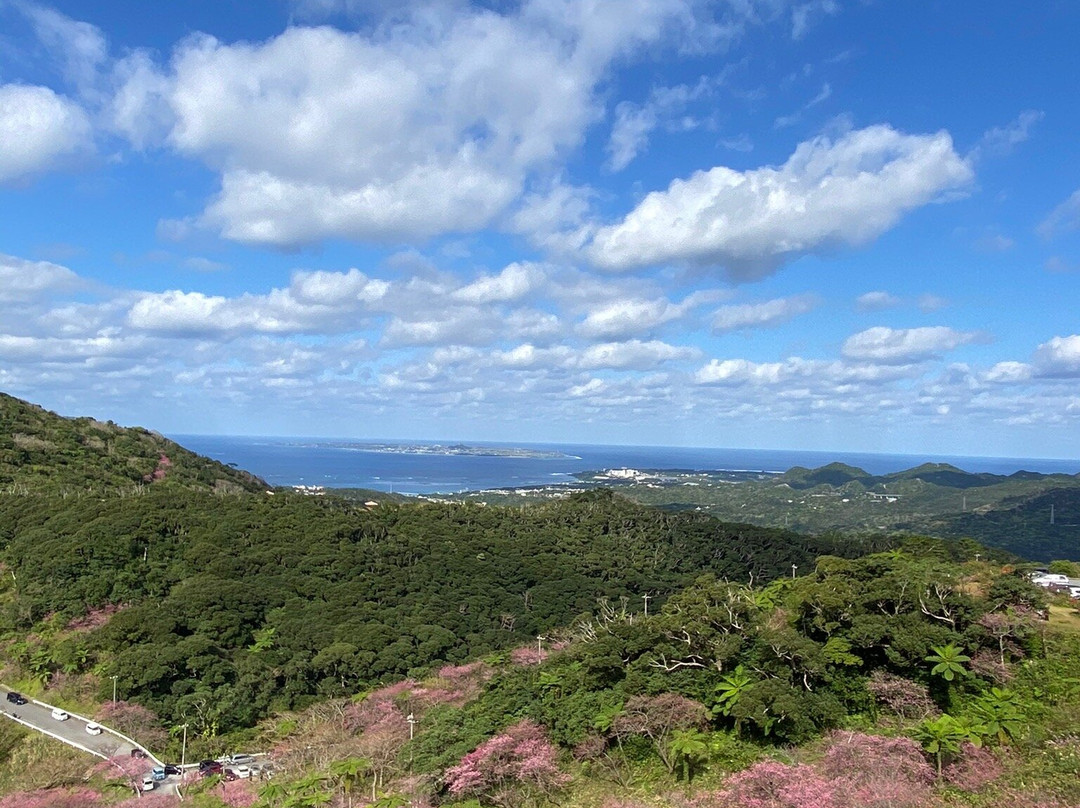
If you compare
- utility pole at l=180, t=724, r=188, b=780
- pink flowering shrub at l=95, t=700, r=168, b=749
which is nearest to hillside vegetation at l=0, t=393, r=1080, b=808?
pink flowering shrub at l=95, t=700, r=168, b=749

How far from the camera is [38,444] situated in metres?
72.2

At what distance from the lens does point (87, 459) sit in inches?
2921

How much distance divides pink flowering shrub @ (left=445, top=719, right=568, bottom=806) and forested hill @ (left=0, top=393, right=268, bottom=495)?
5830 centimetres

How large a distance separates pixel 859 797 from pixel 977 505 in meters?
176

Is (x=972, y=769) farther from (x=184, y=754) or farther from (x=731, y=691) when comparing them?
(x=184, y=754)

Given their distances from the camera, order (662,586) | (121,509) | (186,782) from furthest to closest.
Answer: (662,586) → (121,509) → (186,782)

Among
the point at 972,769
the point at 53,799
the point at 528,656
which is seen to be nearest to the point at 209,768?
the point at 53,799

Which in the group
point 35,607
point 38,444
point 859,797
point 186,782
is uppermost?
point 38,444

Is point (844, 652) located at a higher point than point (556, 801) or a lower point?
higher

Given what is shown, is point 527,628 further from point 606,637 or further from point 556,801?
point 556,801

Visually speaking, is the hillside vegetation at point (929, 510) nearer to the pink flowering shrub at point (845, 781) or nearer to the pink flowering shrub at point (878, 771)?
the pink flowering shrub at point (878, 771)

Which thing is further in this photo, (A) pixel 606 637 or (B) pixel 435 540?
(B) pixel 435 540

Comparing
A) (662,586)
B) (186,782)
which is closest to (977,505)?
(662,586)

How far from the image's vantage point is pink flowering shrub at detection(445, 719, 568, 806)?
18.4 meters
